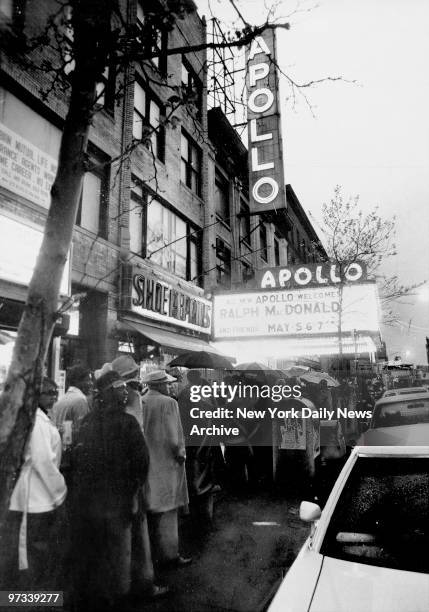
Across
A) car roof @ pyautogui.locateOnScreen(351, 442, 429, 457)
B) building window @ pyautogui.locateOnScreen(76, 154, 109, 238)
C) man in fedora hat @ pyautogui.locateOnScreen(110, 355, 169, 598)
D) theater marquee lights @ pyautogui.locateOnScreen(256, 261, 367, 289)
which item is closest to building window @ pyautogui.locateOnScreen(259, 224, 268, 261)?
theater marquee lights @ pyautogui.locateOnScreen(256, 261, 367, 289)

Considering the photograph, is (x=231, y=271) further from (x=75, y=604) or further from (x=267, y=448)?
(x=75, y=604)

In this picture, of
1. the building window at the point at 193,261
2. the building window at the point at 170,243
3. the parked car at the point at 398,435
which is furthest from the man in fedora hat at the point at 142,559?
the building window at the point at 193,261

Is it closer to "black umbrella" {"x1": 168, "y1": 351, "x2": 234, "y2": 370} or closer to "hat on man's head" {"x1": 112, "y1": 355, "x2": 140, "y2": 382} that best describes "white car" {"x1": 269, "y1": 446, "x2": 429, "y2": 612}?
"hat on man's head" {"x1": 112, "y1": 355, "x2": 140, "y2": 382}

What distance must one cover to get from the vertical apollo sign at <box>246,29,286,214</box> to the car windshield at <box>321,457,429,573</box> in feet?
34.6

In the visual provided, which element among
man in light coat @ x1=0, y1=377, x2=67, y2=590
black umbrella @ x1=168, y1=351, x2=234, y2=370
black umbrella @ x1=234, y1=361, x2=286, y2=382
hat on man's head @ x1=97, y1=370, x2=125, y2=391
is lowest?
man in light coat @ x1=0, y1=377, x2=67, y2=590

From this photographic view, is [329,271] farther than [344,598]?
Yes

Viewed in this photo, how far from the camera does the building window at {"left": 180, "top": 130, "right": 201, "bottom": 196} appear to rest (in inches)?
567

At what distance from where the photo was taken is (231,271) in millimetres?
17750

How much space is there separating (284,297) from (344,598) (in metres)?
8.65

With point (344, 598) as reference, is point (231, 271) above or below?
above

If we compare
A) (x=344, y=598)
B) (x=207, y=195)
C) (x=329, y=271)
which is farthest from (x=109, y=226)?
(x=344, y=598)

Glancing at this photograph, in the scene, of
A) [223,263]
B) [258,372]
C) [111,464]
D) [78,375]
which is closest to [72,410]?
[78,375]

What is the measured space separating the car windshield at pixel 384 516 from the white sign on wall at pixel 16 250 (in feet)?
16.3

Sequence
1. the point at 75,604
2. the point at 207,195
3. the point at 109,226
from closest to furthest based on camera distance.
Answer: the point at 75,604, the point at 109,226, the point at 207,195
